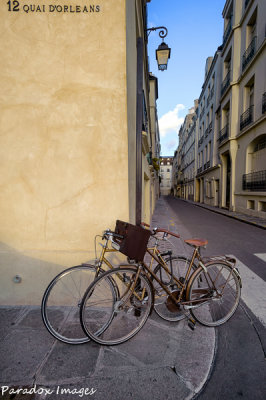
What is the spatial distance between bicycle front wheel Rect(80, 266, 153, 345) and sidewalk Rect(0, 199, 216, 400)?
115 millimetres

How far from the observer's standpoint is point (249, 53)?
1295cm

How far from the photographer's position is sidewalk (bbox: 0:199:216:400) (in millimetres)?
1609

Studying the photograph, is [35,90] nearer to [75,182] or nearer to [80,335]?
[75,182]

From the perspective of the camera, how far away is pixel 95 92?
8.91 feet

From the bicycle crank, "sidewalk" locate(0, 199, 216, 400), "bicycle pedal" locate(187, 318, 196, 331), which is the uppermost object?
the bicycle crank

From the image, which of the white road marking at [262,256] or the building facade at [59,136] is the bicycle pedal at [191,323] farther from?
the white road marking at [262,256]

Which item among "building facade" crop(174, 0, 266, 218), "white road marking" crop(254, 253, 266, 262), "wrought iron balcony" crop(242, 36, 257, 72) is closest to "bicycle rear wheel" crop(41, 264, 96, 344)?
"white road marking" crop(254, 253, 266, 262)

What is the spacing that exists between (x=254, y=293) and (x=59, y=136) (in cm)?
398

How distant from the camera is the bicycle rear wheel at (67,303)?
2.05 m

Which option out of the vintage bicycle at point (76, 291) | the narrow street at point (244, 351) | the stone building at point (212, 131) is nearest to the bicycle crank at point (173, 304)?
the vintage bicycle at point (76, 291)

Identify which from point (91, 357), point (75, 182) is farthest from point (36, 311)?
point (75, 182)

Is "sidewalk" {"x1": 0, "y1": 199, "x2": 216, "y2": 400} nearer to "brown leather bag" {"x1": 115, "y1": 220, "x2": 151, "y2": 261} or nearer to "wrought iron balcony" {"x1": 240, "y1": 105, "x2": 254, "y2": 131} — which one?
"brown leather bag" {"x1": 115, "y1": 220, "x2": 151, "y2": 261}

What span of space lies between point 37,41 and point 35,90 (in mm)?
694

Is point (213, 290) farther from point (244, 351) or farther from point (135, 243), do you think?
point (135, 243)
